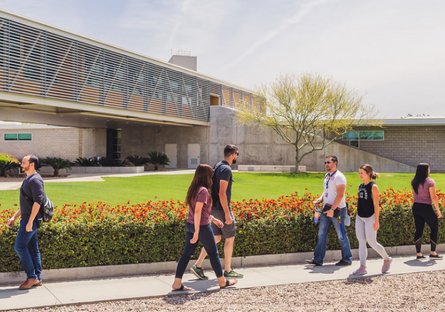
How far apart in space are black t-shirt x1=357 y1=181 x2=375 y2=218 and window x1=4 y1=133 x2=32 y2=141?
37.9 meters

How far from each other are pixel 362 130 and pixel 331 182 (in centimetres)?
3265

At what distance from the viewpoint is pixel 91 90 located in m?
23.7

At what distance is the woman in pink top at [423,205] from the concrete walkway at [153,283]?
1.45 feet

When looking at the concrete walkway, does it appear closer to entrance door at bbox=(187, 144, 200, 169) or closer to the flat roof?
the flat roof

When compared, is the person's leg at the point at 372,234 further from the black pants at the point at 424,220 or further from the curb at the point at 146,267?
the black pants at the point at 424,220

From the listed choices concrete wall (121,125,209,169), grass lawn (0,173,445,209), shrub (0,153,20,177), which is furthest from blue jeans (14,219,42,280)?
concrete wall (121,125,209,169)

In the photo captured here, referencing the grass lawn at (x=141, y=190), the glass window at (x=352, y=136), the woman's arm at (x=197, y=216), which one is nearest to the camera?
the woman's arm at (x=197, y=216)

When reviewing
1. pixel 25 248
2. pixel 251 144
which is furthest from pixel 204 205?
pixel 251 144

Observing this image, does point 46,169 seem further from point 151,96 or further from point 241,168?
point 241,168

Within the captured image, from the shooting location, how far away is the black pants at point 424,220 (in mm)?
7629

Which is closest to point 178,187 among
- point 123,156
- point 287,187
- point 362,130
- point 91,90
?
point 287,187

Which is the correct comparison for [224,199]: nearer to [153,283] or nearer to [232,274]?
[232,274]

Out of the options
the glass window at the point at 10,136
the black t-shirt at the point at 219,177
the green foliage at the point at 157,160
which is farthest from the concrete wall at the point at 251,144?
the black t-shirt at the point at 219,177

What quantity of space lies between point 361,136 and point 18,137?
3176 centimetres
